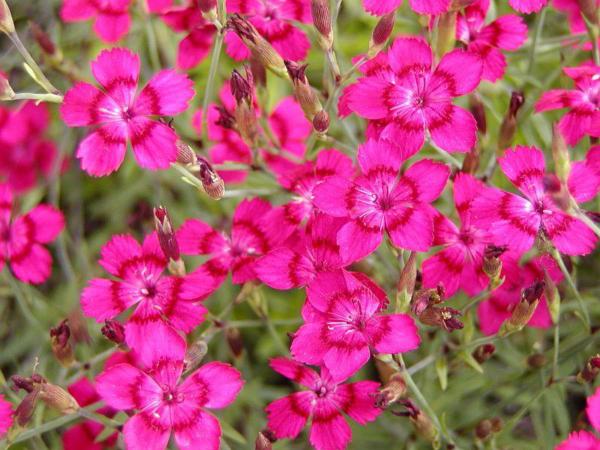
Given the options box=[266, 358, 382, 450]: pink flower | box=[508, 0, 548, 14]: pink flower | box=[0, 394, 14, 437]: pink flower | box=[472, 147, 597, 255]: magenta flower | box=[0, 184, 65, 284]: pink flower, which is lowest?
box=[0, 184, 65, 284]: pink flower

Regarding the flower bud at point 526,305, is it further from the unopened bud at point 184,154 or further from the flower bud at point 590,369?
the unopened bud at point 184,154

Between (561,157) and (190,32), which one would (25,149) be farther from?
(561,157)

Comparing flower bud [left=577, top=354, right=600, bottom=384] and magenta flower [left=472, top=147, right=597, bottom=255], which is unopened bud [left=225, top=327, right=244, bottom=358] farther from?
flower bud [left=577, top=354, right=600, bottom=384]

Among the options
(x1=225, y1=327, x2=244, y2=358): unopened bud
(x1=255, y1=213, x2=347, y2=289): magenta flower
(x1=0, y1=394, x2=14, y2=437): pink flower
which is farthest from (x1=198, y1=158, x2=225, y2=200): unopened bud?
(x1=0, y1=394, x2=14, y2=437): pink flower

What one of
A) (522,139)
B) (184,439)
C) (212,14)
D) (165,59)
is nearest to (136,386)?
(184,439)

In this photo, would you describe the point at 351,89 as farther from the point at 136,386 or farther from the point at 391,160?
the point at 136,386
